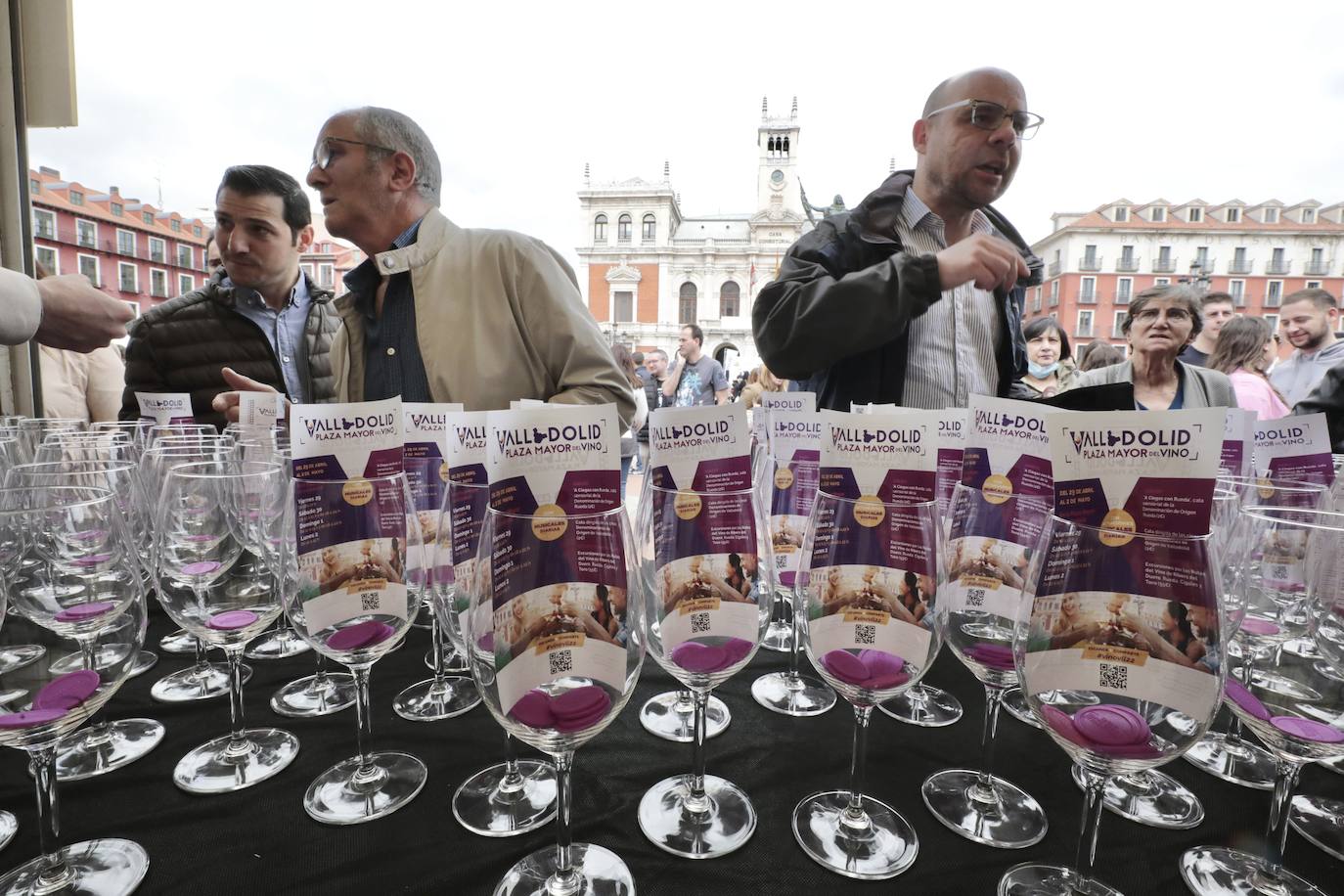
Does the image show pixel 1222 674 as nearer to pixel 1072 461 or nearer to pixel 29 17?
pixel 1072 461

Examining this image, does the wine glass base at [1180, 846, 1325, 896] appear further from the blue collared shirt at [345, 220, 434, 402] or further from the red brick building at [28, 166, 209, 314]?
the red brick building at [28, 166, 209, 314]

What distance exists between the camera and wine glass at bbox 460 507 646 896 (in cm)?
51

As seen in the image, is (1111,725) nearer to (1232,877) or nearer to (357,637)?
(1232,877)

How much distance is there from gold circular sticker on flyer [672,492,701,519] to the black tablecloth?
11.2 inches

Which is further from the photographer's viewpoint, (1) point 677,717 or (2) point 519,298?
(2) point 519,298

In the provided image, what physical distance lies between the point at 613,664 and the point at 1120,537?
16.2 inches

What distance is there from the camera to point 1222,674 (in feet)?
1.57

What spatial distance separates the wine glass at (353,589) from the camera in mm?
649

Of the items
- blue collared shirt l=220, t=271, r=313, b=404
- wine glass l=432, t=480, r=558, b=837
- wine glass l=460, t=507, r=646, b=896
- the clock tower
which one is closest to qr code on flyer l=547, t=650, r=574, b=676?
wine glass l=460, t=507, r=646, b=896

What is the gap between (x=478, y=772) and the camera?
2.25 feet

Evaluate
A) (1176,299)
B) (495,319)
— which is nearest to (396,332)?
(495,319)

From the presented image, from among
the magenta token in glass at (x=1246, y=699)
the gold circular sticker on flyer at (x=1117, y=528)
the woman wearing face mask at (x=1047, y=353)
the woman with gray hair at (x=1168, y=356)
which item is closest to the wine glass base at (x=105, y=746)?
the gold circular sticker on flyer at (x=1117, y=528)

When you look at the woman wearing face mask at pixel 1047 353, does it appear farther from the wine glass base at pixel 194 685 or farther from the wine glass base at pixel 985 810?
the wine glass base at pixel 194 685

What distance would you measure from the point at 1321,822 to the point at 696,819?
2.02ft
